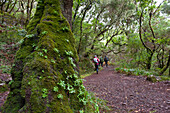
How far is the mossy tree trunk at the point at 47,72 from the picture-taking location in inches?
77.7

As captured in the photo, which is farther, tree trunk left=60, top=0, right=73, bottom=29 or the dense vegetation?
tree trunk left=60, top=0, right=73, bottom=29

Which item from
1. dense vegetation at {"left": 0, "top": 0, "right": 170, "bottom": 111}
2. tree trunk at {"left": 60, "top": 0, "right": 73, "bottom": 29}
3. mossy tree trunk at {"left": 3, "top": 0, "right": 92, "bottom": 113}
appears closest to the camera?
mossy tree trunk at {"left": 3, "top": 0, "right": 92, "bottom": 113}

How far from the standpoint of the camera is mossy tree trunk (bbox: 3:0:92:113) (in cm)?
197

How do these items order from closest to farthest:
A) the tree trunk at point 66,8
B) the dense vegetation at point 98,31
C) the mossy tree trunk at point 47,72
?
the mossy tree trunk at point 47,72 → the dense vegetation at point 98,31 → the tree trunk at point 66,8

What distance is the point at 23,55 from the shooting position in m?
2.67

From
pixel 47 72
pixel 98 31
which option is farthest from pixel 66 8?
pixel 98 31

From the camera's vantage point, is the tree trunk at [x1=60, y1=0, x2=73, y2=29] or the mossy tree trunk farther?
the tree trunk at [x1=60, y1=0, x2=73, y2=29]

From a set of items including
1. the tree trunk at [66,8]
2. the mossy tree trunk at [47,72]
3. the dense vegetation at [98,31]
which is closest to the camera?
the mossy tree trunk at [47,72]

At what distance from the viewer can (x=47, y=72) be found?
7.26ft

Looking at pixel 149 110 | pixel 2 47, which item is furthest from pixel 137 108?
pixel 2 47

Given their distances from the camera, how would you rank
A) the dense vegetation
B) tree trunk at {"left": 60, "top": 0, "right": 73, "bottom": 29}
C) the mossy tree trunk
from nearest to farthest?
the mossy tree trunk
the dense vegetation
tree trunk at {"left": 60, "top": 0, "right": 73, "bottom": 29}

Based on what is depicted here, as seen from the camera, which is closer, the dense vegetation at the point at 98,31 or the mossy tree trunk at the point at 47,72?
the mossy tree trunk at the point at 47,72

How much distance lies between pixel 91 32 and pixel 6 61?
10.1 meters

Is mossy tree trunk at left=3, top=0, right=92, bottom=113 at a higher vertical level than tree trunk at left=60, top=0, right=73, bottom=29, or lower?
lower
